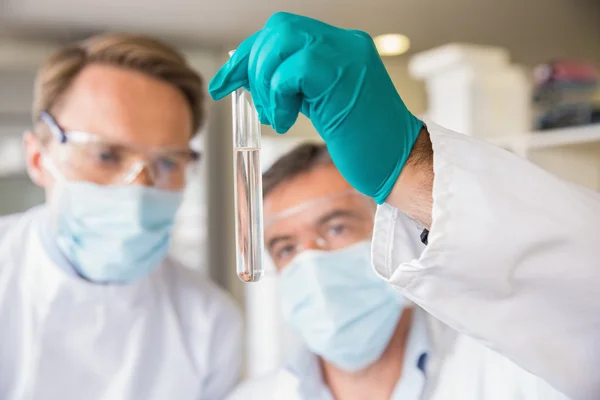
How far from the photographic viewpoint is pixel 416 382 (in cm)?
113

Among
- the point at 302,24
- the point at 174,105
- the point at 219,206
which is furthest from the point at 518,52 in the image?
the point at 302,24

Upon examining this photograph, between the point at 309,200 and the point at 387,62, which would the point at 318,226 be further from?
the point at 387,62

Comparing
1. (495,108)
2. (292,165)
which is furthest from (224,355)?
(495,108)

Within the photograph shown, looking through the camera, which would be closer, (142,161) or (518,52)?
(142,161)

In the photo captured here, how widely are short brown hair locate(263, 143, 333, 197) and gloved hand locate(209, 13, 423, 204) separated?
655mm

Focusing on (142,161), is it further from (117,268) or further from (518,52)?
(518,52)

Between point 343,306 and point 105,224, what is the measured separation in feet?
1.94

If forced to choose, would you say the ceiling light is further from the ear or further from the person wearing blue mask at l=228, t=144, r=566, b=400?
the ear

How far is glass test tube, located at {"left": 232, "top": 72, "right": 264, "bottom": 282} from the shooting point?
672 millimetres

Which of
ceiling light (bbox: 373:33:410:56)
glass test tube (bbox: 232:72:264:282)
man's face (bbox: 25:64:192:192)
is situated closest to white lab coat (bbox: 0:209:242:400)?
man's face (bbox: 25:64:192:192)

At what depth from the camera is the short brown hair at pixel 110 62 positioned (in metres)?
1.38

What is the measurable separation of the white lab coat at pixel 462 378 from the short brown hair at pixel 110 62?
2.64 feet

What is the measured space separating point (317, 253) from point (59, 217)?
0.62m

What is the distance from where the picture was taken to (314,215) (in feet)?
4.04
